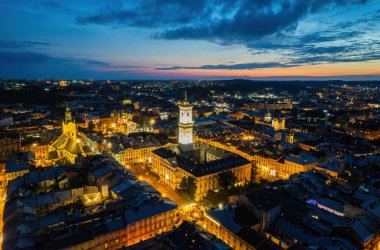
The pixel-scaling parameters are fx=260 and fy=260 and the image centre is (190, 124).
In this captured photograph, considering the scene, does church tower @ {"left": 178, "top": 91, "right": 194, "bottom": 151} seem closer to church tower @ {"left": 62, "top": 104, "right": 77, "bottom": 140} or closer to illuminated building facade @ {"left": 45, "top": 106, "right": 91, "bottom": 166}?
illuminated building facade @ {"left": 45, "top": 106, "right": 91, "bottom": 166}

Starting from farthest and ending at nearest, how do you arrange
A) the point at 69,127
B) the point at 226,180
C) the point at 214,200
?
the point at 69,127, the point at 226,180, the point at 214,200

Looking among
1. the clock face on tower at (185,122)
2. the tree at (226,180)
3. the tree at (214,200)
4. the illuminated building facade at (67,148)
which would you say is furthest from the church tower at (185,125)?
the illuminated building facade at (67,148)

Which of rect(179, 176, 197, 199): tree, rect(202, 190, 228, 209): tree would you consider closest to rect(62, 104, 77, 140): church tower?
rect(179, 176, 197, 199): tree

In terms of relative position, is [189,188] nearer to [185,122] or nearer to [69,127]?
[185,122]

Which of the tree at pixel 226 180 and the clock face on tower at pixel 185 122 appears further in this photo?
the clock face on tower at pixel 185 122

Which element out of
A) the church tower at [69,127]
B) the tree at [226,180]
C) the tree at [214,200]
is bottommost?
the tree at [214,200]

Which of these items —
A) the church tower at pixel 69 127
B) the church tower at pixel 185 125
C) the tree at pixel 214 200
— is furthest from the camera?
the church tower at pixel 69 127

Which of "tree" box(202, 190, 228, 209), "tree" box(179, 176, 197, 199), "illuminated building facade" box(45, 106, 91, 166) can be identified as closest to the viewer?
"tree" box(202, 190, 228, 209)

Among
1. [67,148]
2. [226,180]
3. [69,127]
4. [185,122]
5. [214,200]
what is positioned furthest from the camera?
[185,122]

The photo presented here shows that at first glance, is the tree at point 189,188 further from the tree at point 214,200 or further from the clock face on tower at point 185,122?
the clock face on tower at point 185,122

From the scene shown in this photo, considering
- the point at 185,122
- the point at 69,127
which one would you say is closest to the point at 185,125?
the point at 185,122
